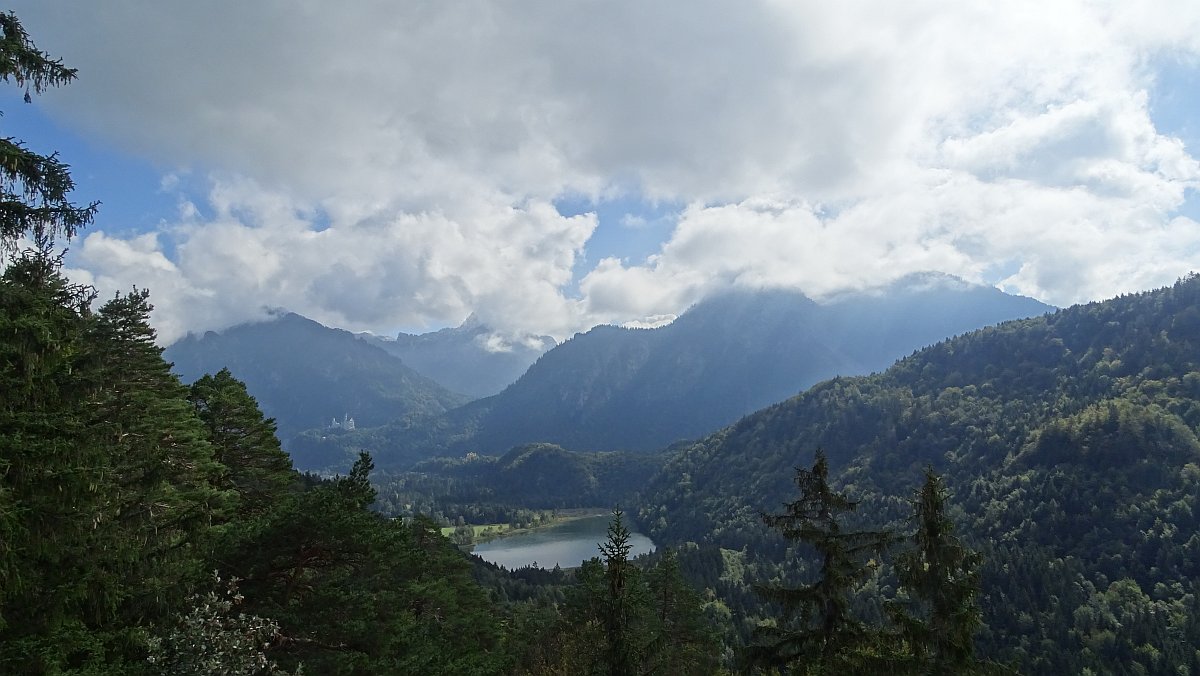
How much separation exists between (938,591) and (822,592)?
3.99m

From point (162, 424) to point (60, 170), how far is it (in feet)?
47.8

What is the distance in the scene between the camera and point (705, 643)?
5466 cm

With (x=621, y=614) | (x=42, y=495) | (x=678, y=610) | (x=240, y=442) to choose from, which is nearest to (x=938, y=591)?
(x=621, y=614)

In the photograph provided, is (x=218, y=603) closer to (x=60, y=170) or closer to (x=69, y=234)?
(x=69, y=234)

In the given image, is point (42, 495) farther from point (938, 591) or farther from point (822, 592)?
point (938, 591)

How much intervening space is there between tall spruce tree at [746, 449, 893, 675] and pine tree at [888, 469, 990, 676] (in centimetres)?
176

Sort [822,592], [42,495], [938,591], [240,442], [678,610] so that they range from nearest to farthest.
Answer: [42,495]
[938,591]
[822,592]
[240,442]
[678,610]

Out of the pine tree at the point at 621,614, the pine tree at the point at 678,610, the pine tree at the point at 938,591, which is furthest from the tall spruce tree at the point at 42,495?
the pine tree at the point at 678,610

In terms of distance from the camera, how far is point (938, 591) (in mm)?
18750

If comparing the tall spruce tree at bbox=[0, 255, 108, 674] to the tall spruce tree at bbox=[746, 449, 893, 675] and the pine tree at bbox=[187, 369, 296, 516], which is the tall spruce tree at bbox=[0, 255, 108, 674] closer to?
the tall spruce tree at bbox=[746, 449, 893, 675]

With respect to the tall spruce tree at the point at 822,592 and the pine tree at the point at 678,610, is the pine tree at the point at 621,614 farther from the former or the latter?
the pine tree at the point at 678,610

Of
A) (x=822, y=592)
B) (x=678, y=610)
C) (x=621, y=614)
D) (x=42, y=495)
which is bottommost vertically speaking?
(x=678, y=610)

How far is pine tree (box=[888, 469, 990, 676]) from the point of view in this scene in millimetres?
18016

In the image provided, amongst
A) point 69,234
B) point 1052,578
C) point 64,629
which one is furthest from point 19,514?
point 1052,578
